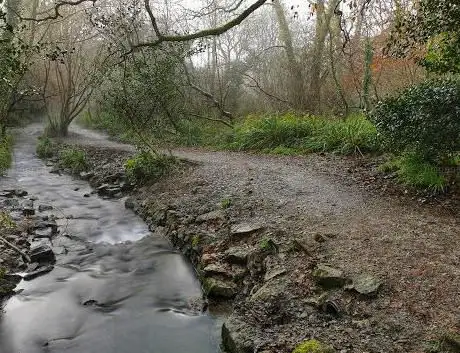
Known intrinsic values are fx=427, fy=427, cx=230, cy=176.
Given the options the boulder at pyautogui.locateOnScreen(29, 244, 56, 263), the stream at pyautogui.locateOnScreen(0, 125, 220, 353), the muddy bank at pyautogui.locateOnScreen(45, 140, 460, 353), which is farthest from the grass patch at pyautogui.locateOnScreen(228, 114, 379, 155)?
the boulder at pyautogui.locateOnScreen(29, 244, 56, 263)

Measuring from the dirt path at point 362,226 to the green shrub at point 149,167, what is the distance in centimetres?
70

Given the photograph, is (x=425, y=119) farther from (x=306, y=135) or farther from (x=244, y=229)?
(x=306, y=135)

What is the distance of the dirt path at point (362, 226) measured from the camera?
3.93m

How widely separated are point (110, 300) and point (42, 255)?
174cm

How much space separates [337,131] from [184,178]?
177 inches

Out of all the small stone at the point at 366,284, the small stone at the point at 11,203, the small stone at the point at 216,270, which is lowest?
the small stone at the point at 216,270

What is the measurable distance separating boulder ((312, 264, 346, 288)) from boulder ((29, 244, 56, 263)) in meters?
4.37

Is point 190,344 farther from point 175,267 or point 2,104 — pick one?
point 2,104

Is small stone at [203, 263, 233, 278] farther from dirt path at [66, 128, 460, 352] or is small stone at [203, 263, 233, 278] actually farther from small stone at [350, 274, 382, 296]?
small stone at [350, 274, 382, 296]

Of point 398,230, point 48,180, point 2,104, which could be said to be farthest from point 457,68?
point 2,104

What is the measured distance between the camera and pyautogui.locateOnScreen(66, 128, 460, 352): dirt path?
393 cm

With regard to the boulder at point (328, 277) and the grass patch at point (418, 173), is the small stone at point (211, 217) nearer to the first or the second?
the boulder at point (328, 277)

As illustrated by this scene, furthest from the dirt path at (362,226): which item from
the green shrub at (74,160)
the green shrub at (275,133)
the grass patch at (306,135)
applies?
the green shrub at (74,160)

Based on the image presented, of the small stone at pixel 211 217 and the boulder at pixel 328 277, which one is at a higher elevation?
the small stone at pixel 211 217
